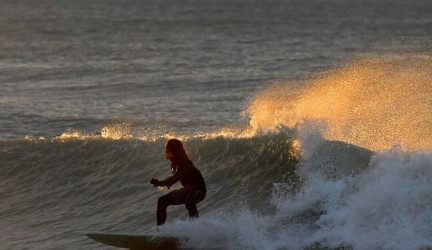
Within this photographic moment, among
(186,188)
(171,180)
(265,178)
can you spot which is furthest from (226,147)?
(171,180)

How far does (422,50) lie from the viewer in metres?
39.4

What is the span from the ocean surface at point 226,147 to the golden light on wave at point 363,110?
5cm

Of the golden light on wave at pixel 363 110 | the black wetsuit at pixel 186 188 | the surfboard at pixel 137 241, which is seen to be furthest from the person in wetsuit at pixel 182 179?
the golden light on wave at pixel 363 110

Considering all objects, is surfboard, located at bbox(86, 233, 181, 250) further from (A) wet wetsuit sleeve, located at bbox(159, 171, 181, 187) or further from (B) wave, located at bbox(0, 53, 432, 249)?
(A) wet wetsuit sleeve, located at bbox(159, 171, 181, 187)

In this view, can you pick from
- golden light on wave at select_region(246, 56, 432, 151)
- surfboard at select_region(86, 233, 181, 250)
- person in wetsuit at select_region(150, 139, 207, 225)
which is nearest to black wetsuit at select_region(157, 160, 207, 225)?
person in wetsuit at select_region(150, 139, 207, 225)

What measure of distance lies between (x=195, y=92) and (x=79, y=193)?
11.5 m

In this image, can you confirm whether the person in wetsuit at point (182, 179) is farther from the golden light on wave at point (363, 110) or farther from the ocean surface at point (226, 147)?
the golden light on wave at point (363, 110)

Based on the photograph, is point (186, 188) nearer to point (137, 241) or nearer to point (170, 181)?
point (170, 181)

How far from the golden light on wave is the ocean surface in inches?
2.1

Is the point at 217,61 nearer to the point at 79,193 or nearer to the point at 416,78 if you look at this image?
the point at 416,78

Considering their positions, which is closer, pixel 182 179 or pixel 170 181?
pixel 170 181

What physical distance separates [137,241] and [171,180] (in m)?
0.97

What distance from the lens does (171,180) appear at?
11695mm

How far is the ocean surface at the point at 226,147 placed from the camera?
11992 millimetres
